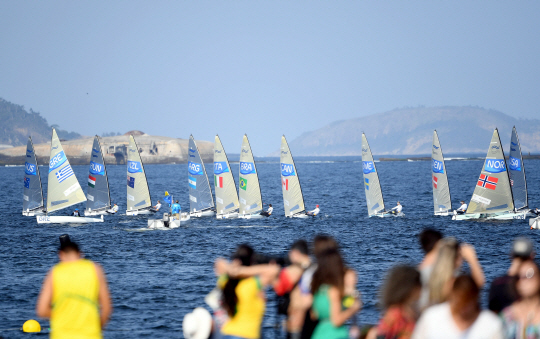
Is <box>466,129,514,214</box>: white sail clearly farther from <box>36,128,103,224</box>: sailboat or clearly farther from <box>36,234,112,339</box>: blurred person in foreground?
<box>36,234,112,339</box>: blurred person in foreground

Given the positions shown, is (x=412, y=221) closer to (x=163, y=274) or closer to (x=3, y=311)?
(x=163, y=274)

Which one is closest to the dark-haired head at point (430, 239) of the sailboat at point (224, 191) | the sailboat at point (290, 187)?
the sailboat at point (290, 187)

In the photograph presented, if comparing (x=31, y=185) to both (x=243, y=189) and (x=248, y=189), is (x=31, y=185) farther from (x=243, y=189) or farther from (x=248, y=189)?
(x=248, y=189)

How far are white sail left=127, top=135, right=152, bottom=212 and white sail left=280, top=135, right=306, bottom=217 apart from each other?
1169cm

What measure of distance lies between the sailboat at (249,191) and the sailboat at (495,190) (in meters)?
16.2

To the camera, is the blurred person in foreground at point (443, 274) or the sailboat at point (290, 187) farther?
the sailboat at point (290, 187)

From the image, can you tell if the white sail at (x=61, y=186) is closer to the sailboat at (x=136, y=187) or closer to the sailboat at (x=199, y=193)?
the sailboat at (x=136, y=187)

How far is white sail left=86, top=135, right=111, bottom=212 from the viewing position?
50.4 m

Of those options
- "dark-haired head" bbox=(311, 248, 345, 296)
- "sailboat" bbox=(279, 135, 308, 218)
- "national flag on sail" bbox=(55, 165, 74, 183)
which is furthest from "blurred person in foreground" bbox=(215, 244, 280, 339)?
"national flag on sail" bbox=(55, 165, 74, 183)

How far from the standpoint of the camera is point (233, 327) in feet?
24.8

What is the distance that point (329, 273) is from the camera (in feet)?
22.8

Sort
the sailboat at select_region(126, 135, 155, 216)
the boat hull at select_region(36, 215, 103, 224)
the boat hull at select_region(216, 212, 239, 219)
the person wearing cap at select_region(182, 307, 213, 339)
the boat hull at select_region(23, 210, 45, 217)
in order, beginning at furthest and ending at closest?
the boat hull at select_region(23, 210, 45, 217), the sailboat at select_region(126, 135, 155, 216), the boat hull at select_region(216, 212, 239, 219), the boat hull at select_region(36, 215, 103, 224), the person wearing cap at select_region(182, 307, 213, 339)

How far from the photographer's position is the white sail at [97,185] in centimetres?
5044

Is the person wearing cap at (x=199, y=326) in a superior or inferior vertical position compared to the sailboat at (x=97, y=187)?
inferior
